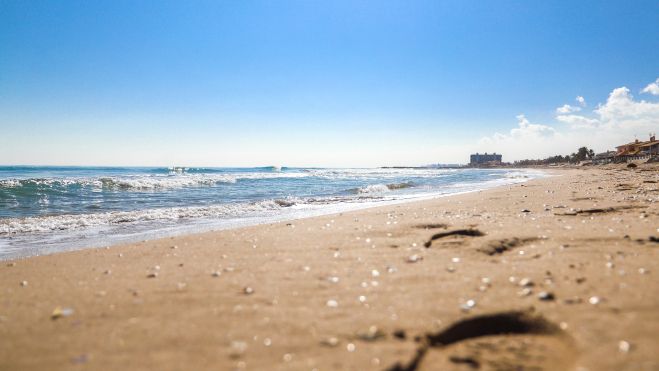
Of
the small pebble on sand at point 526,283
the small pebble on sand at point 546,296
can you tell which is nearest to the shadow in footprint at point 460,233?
the small pebble on sand at point 526,283

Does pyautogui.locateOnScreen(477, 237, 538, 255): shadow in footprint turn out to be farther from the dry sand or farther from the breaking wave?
the breaking wave

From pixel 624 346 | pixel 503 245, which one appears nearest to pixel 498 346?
pixel 624 346

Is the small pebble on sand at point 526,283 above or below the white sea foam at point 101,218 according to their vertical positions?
above

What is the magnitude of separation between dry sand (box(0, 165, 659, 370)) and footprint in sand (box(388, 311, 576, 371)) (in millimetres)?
10

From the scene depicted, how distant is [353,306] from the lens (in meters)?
3.14

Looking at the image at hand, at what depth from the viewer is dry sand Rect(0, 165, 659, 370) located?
2.38m

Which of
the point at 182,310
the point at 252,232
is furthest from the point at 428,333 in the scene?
the point at 252,232

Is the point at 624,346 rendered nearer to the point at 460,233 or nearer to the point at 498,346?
the point at 498,346

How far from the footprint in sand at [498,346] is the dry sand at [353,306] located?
0.03 feet

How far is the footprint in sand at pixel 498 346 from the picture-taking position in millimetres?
2273

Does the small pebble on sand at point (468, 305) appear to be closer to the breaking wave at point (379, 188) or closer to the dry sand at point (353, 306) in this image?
the dry sand at point (353, 306)

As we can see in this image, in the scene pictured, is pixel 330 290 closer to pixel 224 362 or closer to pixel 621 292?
pixel 224 362

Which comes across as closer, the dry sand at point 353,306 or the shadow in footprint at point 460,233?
the dry sand at point 353,306

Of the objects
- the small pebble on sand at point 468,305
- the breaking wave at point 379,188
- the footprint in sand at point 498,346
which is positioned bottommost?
the breaking wave at point 379,188
